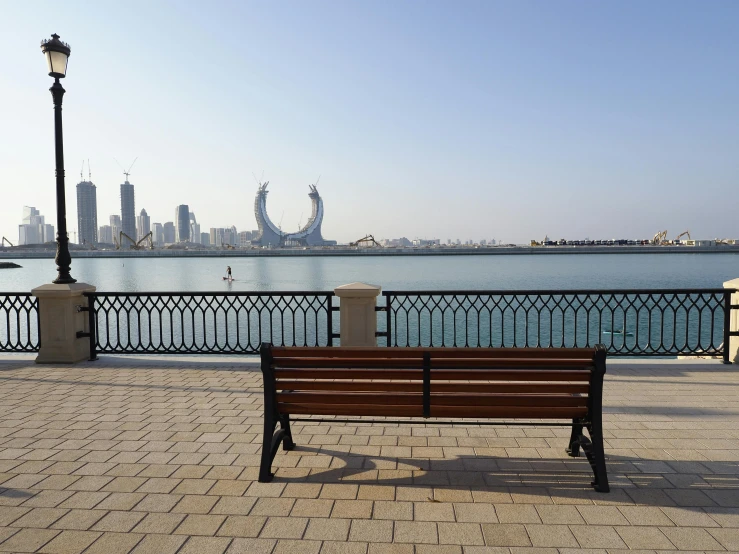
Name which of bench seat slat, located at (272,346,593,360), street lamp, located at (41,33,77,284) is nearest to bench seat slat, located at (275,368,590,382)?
bench seat slat, located at (272,346,593,360)

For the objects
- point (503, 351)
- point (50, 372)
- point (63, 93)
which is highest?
point (63, 93)

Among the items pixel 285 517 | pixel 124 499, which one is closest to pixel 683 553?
pixel 285 517

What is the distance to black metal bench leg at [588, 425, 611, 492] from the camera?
3.68 metres

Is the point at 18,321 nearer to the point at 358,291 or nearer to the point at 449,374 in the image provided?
the point at 358,291

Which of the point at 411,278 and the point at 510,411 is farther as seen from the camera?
the point at 411,278

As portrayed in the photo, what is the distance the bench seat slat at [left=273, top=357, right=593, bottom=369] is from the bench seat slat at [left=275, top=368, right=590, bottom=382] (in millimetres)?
44

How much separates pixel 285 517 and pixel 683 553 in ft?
7.55

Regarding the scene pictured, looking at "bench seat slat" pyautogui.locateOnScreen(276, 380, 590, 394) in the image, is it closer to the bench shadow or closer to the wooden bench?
the wooden bench

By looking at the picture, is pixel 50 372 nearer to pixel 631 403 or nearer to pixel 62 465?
pixel 62 465

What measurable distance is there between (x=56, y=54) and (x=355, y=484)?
864 cm

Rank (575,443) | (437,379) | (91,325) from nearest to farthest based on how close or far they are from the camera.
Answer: (437,379) → (575,443) → (91,325)

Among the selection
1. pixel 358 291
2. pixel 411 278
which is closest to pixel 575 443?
pixel 358 291

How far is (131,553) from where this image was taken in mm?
2992

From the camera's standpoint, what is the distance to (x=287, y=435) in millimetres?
4453
